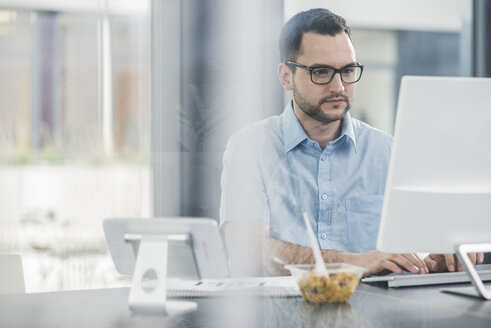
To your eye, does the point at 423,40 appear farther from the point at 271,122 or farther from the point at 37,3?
the point at 37,3

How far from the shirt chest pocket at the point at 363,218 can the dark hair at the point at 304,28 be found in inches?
27.8

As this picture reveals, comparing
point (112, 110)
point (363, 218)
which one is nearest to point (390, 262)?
point (363, 218)

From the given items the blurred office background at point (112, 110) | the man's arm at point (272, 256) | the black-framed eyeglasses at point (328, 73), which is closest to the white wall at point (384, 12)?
the blurred office background at point (112, 110)

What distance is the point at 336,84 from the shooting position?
2.59 meters

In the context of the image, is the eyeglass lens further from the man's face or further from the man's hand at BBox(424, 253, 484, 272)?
the man's hand at BBox(424, 253, 484, 272)

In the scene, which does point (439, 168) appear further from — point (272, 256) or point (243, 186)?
point (243, 186)

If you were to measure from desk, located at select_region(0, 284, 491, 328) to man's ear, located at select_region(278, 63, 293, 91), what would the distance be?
4.66 ft

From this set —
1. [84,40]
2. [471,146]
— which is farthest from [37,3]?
[471,146]

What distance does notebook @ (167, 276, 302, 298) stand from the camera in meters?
1.49

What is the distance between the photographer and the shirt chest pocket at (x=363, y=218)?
2.50m

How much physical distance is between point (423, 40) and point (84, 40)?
1828mm

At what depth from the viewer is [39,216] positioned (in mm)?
2961

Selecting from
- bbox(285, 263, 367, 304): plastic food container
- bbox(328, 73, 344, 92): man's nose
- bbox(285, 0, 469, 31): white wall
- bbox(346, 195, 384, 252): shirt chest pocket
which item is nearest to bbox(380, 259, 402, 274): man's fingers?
bbox(285, 263, 367, 304): plastic food container

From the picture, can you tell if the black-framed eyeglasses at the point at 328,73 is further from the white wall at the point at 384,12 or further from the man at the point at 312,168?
the white wall at the point at 384,12
